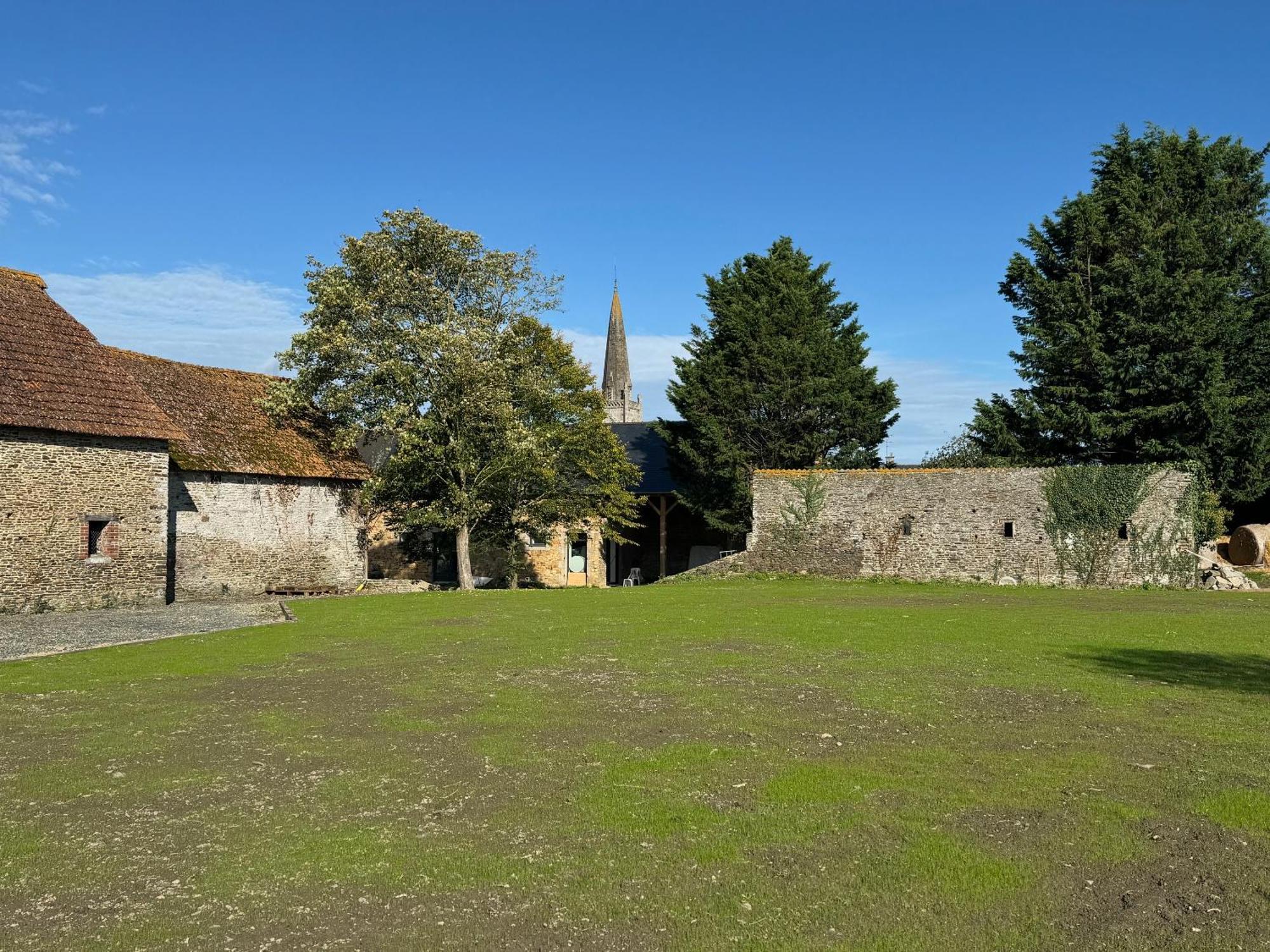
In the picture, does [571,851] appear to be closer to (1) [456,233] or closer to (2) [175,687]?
(2) [175,687]

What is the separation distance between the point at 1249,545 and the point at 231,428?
31.7 meters

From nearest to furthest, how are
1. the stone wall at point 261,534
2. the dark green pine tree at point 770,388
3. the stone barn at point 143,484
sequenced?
the stone barn at point 143,484 → the stone wall at point 261,534 → the dark green pine tree at point 770,388

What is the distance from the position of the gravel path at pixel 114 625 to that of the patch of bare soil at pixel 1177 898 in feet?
47.6

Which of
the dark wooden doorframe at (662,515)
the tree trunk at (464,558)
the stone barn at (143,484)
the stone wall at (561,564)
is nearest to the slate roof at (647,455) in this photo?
the dark wooden doorframe at (662,515)

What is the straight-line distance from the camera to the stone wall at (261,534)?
2695 cm

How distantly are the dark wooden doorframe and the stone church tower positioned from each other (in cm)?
3379

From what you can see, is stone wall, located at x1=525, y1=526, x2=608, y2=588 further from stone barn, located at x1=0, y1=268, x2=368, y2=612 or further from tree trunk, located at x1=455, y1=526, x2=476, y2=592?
stone barn, located at x1=0, y1=268, x2=368, y2=612

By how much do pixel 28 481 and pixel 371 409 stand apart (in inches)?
407

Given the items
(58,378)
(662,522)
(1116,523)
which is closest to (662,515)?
(662,522)

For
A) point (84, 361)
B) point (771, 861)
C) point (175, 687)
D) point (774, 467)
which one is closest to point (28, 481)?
point (84, 361)

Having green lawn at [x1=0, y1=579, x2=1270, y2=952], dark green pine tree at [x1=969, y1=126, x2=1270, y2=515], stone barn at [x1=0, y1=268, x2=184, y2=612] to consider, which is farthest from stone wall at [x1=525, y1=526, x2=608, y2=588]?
green lawn at [x1=0, y1=579, x2=1270, y2=952]

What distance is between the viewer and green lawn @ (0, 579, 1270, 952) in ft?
15.8

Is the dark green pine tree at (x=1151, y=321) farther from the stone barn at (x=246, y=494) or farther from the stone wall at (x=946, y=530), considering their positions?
the stone barn at (x=246, y=494)

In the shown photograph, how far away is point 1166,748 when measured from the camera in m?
7.88
